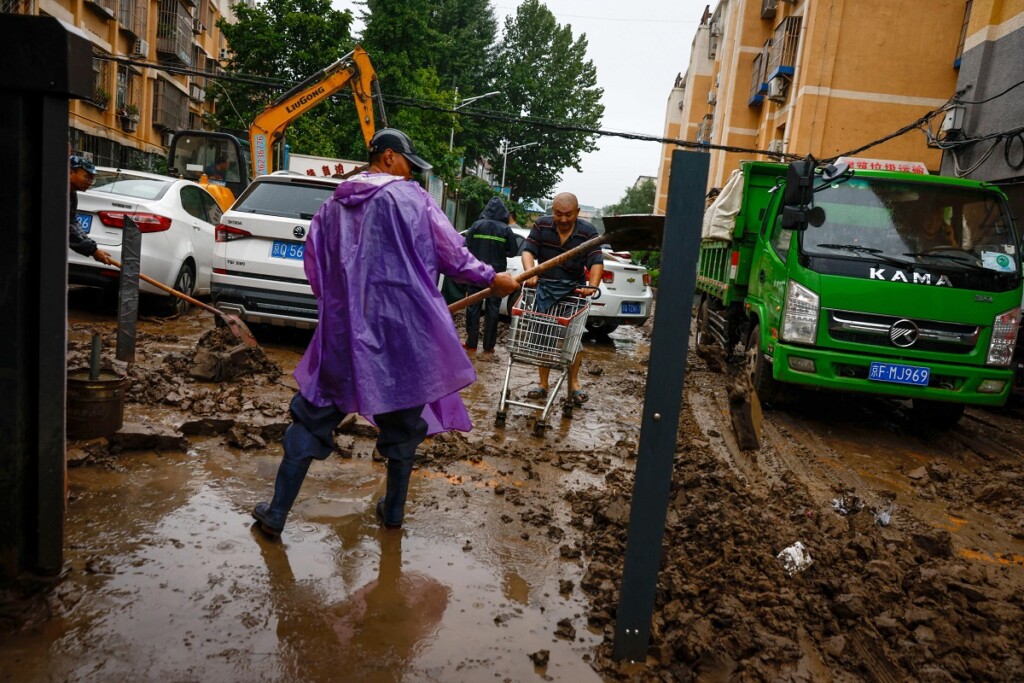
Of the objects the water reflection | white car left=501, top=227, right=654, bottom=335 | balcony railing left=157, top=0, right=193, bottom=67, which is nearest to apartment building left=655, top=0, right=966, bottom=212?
white car left=501, top=227, right=654, bottom=335

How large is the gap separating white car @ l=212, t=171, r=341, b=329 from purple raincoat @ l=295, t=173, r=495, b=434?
15.9 feet

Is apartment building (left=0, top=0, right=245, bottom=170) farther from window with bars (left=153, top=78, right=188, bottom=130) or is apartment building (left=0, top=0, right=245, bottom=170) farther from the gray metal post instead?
the gray metal post

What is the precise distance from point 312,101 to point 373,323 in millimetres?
11885

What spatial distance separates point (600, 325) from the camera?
13.3 m

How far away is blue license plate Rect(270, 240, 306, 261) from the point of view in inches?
333

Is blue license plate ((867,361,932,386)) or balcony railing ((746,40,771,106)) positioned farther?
balcony railing ((746,40,771,106))

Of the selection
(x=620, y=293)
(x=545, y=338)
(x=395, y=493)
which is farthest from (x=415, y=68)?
(x=395, y=493)

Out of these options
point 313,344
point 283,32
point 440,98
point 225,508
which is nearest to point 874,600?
point 313,344

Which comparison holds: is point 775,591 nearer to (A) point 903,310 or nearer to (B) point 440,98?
(A) point 903,310

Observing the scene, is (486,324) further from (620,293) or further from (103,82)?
(103,82)

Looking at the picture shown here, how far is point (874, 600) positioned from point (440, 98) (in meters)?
31.1

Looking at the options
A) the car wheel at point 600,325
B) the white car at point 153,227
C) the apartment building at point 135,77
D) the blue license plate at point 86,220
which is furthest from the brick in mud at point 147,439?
the apartment building at point 135,77

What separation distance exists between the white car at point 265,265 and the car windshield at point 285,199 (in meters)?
0.01

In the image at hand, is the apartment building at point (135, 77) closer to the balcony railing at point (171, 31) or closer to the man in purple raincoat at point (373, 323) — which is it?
the balcony railing at point (171, 31)
